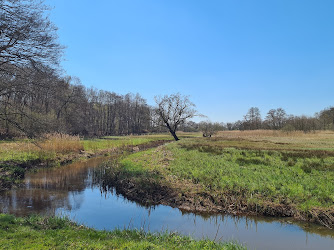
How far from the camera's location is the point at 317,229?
22.1 ft

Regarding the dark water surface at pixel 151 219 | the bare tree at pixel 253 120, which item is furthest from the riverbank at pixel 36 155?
the bare tree at pixel 253 120

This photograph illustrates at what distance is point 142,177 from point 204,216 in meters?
4.21

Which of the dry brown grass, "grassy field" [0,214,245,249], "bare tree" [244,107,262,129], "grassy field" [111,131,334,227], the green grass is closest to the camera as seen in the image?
"grassy field" [0,214,245,249]

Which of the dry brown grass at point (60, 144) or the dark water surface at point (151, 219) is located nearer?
the dark water surface at point (151, 219)

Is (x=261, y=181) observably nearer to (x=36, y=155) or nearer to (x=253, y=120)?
(x=36, y=155)

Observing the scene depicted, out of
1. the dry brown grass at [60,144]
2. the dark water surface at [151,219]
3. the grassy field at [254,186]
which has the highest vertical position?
the dry brown grass at [60,144]

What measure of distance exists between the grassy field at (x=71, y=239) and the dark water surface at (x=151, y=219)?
1.03 meters

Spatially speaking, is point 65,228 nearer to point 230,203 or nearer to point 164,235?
point 164,235

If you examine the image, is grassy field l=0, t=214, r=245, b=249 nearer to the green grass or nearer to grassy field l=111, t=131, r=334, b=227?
grassy field l=111, t=131, r=334, b=227

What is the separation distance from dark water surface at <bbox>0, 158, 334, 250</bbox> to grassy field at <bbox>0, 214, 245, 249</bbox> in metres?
1.03

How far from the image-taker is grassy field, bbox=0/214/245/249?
448cm

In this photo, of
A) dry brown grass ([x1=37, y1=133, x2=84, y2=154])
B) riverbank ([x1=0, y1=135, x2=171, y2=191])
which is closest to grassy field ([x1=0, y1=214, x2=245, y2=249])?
riverbank ([x1=0, y1=135, x2=171, y2=191])

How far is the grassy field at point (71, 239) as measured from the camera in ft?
14.7

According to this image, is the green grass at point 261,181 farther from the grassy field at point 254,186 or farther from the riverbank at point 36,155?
the riverbank at point 36,155
